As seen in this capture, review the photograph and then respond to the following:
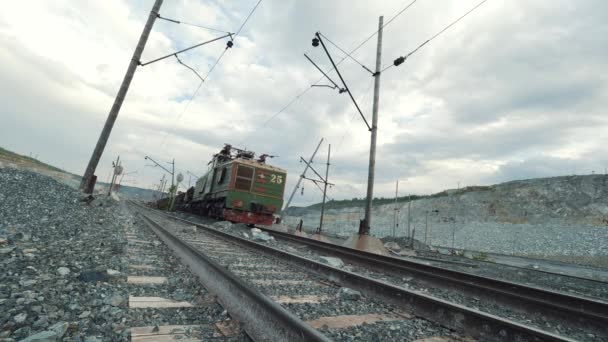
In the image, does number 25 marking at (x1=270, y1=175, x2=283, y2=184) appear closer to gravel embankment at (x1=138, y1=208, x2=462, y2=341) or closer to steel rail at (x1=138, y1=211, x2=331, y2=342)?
gravel embankment at (x1=138, y1=208, x2=462, y2=341)

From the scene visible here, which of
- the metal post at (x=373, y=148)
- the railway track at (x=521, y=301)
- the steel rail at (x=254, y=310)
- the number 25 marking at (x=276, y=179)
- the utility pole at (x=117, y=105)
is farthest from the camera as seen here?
the number 25 marking at (x=276, y=179)

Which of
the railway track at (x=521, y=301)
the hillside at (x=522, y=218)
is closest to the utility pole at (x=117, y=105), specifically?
the railway track at (x=521, y=301)

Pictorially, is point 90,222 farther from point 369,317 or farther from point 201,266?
point 369,317

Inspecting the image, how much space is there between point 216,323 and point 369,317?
1386 mm

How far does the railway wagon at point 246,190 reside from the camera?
13430mm

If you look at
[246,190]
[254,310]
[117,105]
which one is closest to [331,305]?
[254,310]

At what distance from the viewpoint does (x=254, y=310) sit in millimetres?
2094

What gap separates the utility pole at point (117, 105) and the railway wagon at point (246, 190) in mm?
5302

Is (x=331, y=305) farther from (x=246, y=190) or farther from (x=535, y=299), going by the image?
(x=246, y=190)

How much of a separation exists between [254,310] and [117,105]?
9596mm

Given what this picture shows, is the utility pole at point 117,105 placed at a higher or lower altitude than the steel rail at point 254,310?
higher

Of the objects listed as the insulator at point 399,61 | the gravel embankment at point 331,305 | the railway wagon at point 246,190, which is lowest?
the gravel embankment at point 331,305

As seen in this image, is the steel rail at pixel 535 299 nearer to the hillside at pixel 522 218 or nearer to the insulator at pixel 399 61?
the insulator at pixel 399 61

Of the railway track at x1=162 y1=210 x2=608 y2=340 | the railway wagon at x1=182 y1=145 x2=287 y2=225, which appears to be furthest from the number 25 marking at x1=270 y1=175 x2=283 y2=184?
the railway track at x1=162 y1=210 x2=608 y2=340
